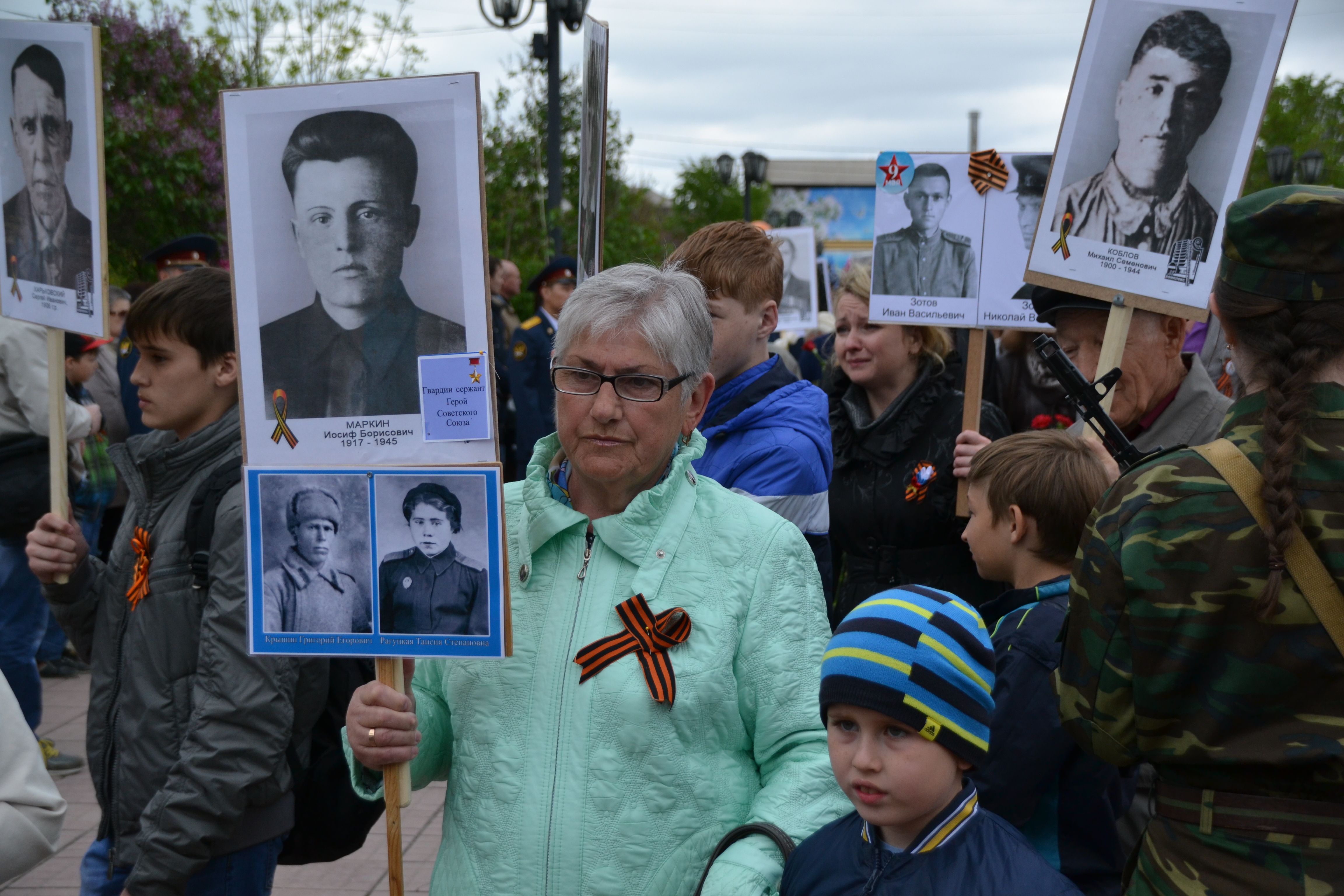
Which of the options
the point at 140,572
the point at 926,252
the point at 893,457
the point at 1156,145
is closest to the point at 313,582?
the point at 140,572

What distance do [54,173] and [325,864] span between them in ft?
9.64

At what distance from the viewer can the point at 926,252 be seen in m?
4.03

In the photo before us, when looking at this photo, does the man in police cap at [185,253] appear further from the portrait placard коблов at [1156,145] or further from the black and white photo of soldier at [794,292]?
the portrait placard коблов at [1156,145]

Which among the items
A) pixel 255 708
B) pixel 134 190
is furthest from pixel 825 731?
pixel 134 190

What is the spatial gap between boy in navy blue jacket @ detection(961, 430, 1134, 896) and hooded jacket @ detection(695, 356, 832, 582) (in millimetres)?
585

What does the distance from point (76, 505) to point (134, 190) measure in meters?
5.72

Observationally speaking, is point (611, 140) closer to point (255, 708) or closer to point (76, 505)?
point (76, 505)

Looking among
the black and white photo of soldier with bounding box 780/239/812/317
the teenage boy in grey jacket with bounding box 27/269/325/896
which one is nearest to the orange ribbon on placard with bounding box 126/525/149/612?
the teenage boy in grey jacket with bounding box 27/269/325/896

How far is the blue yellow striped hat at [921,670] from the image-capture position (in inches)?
72.6

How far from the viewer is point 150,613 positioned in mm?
2627

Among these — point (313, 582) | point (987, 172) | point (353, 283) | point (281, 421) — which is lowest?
point (313, 582)

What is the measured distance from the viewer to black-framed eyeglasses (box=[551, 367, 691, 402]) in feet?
6.84

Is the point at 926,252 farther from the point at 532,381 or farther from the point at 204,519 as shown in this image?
the point at 532,381

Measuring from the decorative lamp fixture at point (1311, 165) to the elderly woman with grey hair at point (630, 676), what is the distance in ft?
58.4
